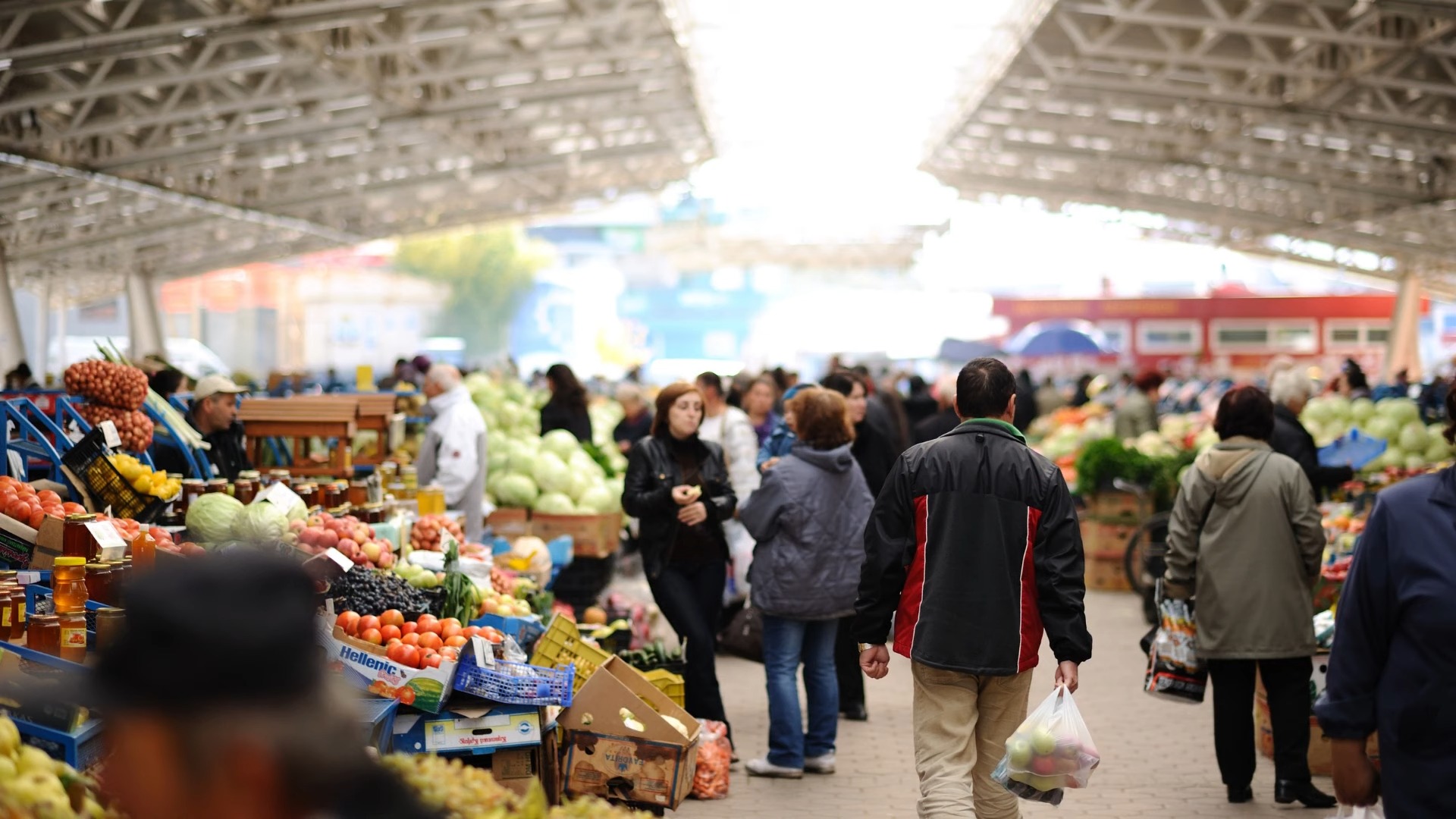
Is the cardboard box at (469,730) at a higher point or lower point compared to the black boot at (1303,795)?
higher

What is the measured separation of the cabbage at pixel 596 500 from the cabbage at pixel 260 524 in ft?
13.7

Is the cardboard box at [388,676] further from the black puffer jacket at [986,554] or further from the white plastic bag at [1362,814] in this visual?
the white plastic bag at [1362,814]

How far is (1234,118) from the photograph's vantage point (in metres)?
20.0

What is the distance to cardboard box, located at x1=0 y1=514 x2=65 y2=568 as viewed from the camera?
4.89 meters

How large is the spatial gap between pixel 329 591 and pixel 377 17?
9626 mm

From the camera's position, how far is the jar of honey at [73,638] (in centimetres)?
416

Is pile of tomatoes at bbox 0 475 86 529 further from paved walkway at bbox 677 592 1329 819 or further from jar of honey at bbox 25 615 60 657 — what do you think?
paved walkway at bbox 677 592 1329 819

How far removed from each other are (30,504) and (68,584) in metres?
0.74

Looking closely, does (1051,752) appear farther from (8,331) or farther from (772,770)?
(8,331)

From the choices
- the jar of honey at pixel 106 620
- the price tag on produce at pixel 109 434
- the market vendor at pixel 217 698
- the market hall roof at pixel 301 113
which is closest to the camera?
the market vendor at pixel 217 698

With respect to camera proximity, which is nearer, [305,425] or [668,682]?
[668,682]

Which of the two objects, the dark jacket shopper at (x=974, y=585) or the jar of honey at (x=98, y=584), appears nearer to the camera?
the dark jacket shopper at (x=974, y=585)

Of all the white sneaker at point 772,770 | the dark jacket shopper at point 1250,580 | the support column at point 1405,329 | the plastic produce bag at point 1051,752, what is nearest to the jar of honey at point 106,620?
the plastic produce bag at point 1051,752

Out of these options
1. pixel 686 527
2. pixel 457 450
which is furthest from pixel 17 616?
pixel 457 450
